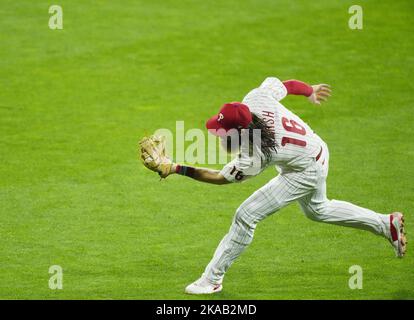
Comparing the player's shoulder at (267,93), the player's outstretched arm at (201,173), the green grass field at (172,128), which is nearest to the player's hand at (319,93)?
the player's shoulder at (267,93)

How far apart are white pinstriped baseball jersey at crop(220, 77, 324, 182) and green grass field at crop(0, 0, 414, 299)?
3.31 feet

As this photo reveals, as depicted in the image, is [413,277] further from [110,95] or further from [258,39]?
[258,39]

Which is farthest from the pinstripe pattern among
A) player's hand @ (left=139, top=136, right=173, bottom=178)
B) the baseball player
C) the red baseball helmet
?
player's hand @ (left=139, top=136, right=173, bottom=178)

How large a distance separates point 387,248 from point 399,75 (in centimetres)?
483

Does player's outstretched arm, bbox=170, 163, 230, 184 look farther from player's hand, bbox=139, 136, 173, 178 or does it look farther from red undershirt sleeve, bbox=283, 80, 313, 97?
red undershirt sleeve, bbox=283, 80, 313, 97

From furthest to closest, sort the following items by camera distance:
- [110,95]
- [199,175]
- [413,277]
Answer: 1. [110,95]
2. [413,277]
3. [199,175]

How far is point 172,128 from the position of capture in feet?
35.6

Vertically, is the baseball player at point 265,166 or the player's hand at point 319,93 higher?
the player's hand at point 319,93

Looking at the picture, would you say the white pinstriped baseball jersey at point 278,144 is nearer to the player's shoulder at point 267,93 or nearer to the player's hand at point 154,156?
the player's shoulder at point 267,93

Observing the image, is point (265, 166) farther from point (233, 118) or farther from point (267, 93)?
point (267, 93)

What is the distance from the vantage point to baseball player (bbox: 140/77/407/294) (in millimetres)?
6703

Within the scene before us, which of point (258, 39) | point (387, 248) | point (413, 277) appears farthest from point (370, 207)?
point (258, 39)

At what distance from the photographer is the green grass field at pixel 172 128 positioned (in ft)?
24.8

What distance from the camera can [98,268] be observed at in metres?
7.56
